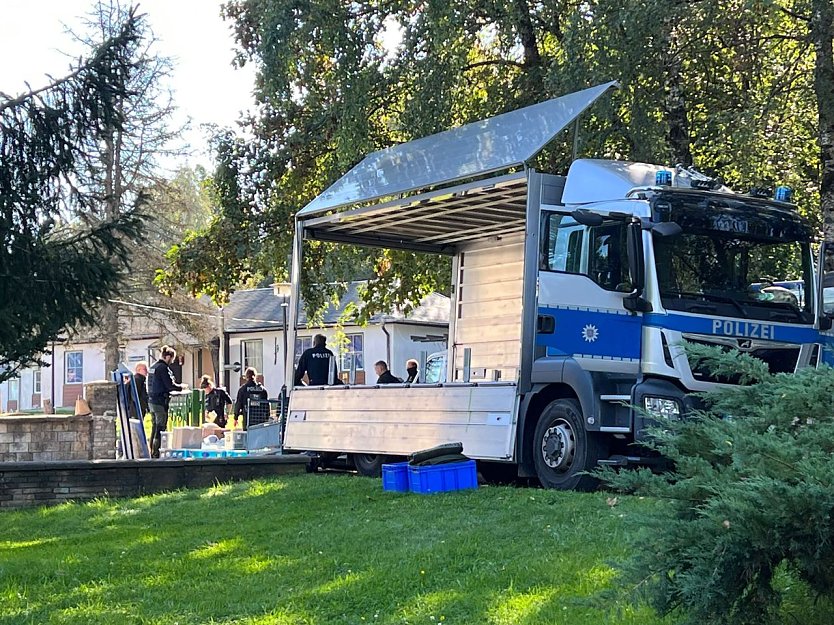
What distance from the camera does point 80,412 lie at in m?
18.8

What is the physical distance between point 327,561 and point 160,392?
39.1ft

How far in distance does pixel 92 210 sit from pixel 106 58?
1654 millimetres

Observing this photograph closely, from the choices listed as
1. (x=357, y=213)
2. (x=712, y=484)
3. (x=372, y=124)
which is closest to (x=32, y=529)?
A: (x=357, y=213)

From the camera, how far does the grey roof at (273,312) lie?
3847 centimetres

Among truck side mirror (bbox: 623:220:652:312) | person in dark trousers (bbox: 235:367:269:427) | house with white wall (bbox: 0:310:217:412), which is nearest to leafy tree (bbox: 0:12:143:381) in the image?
truck side mirror (bbox: 623:220:652:312)

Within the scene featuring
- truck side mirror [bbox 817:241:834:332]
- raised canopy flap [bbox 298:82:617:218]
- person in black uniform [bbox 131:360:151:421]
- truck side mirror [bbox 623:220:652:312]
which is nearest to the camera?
truck side mirror [bbox 623:220:652:312]

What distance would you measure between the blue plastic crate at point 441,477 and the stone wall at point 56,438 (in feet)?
24.4

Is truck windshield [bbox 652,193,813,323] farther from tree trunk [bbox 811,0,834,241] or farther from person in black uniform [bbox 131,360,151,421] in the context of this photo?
person in black uniform [bbox 131,360,151,421]

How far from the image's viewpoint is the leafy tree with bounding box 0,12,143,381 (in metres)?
11.9

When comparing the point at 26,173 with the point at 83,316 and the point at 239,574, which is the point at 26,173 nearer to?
the point at 83,316

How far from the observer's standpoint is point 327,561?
26.7 feet

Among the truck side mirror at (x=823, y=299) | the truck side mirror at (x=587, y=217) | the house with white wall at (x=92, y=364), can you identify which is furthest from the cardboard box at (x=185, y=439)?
the house with white wall at (x=92, y=364)

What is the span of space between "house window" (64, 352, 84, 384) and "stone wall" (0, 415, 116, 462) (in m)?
33.7

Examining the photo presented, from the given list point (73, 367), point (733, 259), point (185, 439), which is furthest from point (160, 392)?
point (73, 367)
